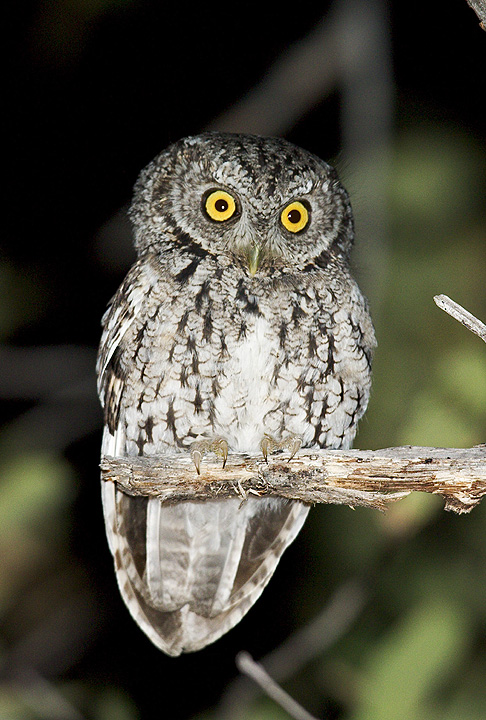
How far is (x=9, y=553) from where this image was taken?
2.93m

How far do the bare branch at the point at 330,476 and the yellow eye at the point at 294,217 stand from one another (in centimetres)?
80

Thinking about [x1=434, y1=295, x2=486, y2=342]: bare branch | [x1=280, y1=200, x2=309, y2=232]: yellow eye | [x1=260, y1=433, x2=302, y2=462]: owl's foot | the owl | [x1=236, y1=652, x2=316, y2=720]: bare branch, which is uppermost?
[x1=434, y1=295, x2=486, y2=342]: bare branch

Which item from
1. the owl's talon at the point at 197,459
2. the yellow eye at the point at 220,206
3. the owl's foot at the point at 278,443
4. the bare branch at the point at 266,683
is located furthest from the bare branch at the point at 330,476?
the yellow eye at the point at 220,206

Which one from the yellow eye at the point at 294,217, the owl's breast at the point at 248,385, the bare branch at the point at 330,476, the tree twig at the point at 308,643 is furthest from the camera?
the tree twig at the point at 308,643

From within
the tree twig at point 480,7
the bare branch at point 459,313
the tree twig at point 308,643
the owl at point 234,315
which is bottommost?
the tree twig at point 308,643

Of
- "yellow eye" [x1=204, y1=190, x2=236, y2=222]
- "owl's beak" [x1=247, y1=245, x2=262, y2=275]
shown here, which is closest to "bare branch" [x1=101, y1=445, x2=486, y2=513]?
"owl's beak" [x1=247, y1=245, x2=262, y2=275]

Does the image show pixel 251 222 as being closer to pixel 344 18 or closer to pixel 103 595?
pixel 344 18

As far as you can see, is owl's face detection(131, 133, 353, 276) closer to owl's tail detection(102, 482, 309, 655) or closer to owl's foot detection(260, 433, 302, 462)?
owl's foot detection(260, 433, 302, 462)

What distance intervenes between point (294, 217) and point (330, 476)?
2.99 ft

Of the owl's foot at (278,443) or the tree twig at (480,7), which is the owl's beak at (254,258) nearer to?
the owl's foot at (278,443)

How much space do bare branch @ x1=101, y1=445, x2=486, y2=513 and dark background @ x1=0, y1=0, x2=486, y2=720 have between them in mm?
787

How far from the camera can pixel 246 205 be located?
218 centimetres

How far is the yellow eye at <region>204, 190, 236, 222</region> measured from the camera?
86.8 inches

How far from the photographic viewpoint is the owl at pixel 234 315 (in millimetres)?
2154
